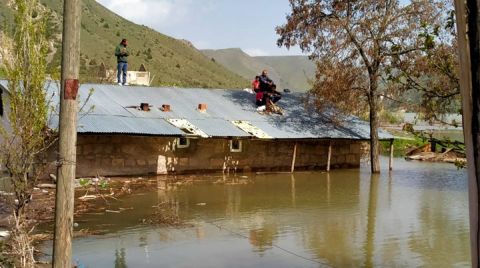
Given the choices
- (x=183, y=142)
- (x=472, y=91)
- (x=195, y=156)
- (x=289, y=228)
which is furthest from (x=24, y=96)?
(x=195, y=156)

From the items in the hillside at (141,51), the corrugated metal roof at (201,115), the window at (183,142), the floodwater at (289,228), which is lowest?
the floodwater at (289,228)

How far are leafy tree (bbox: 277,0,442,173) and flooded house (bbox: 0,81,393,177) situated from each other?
6.45ft

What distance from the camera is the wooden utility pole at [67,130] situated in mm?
5305

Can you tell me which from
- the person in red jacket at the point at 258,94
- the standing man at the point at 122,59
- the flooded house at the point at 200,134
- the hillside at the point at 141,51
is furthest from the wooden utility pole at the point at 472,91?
the hillside at the point at 141,51

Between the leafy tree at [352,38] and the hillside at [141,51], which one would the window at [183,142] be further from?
the hillside at [141,51]

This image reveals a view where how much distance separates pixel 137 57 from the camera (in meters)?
61.9

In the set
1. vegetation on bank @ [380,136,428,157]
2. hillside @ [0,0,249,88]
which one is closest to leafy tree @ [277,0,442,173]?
vegetation on bank @ [380,136,428,157]

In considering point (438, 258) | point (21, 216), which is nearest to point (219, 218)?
point (438, 258)

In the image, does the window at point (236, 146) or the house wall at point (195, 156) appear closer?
the house wall at point (195, 156)

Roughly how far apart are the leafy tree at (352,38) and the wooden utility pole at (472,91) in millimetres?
17486

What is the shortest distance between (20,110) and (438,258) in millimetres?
6750

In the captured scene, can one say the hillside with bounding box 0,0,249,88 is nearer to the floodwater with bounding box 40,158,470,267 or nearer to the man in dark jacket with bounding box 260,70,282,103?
the man in dark jacket with bounding box 260,70,282,103

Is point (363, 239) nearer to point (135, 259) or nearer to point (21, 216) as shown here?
point (135, 259)

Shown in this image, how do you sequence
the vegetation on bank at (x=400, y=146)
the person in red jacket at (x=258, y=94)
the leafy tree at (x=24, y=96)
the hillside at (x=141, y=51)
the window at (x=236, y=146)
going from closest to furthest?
the leafy tree at (x=24, y=96) → the window at (x=236, y=146) → the person in red jacket at (x=258, y=94) → the vegetation on bank at (x=400, y=146) → the hillside at (x=141, y=51)
